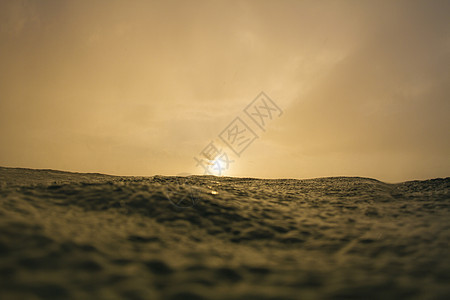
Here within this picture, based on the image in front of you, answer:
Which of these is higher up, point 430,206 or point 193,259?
point 430,206

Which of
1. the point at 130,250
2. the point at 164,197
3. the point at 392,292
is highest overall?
the point at 164,197

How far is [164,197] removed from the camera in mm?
5352

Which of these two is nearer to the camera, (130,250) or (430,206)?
(130,250)

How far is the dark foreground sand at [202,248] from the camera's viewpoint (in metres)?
2.35

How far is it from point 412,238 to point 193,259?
3425mm

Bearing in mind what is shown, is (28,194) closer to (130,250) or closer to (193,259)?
(130,250)

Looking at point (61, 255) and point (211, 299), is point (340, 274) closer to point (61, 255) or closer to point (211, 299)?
point (211, 299)

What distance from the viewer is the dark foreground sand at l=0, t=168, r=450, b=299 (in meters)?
2.35

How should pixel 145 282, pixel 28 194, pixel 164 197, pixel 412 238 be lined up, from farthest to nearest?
pixel 164 197
pixel 28 194
pixel 412 238
pixel 145 282

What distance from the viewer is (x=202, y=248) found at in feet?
11.5

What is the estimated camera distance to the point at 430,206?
20.6 ft

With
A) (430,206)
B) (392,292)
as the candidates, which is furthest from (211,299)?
(430,206)

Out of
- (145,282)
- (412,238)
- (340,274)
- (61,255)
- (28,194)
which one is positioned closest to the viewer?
(145,282)

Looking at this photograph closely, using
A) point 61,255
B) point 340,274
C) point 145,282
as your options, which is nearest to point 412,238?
point 340,274
